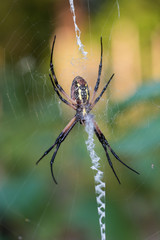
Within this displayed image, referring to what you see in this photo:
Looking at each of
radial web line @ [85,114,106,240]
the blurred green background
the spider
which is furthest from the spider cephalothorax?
radial web line @ [85,114,106,240]

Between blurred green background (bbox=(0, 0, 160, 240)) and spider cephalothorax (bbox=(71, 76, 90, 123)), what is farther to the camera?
spider cephalothorax (bbox=(71, 76, 90, 123))

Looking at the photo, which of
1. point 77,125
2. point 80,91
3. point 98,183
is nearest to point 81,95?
point 80,91

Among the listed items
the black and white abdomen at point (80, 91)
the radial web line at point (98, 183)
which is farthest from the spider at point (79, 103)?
the radial web line at point (98, 183)

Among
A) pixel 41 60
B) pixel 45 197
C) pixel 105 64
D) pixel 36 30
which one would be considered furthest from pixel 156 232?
pixel 36 30

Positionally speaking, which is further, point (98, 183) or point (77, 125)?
point (77, 125)

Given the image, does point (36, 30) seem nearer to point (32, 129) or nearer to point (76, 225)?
point (32, 129)

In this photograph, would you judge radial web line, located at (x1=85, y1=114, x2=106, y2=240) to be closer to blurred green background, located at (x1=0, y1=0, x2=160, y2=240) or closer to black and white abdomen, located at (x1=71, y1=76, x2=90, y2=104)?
blurred green background, located at (x1=0, y1=0, x2=160, y2=240)

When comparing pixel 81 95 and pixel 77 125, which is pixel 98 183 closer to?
pixel 77 125
